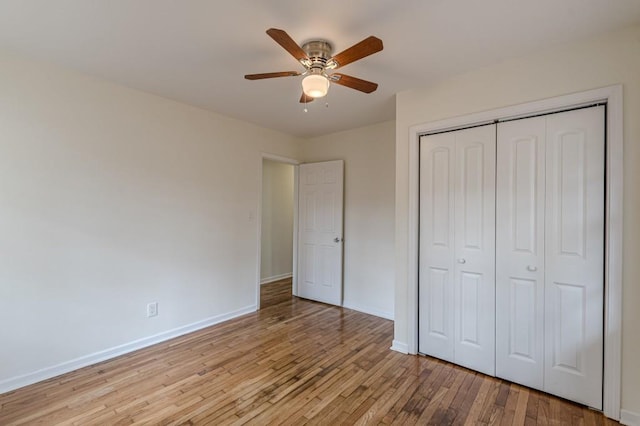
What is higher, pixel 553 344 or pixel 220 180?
pixel 220 180

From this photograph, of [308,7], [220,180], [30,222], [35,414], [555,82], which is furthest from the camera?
[220,180]

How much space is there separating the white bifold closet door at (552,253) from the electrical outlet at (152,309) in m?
3.14

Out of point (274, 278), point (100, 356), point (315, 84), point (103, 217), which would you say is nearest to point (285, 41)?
point (315, 84)

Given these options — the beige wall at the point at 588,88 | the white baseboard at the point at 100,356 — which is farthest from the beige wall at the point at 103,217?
the beige wall at the point at 588,88

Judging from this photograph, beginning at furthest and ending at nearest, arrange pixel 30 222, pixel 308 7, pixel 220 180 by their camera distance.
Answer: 1. pixel 220 180
2. pixel 30 222
3. pixel 308 7

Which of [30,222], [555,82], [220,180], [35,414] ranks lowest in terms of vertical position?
[35,414]

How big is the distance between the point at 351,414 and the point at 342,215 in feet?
8.52

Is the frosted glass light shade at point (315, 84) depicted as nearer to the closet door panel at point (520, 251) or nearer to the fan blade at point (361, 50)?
the fan blade at point (361, 50)

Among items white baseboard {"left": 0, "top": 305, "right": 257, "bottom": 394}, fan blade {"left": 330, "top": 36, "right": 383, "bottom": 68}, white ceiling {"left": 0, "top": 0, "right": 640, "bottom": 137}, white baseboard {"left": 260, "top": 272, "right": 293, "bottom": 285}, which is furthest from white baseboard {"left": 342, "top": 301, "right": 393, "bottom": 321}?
fan blade {"left": 330, "top": 36, "right": 383, "bottom": 68}

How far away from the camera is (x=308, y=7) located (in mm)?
1689

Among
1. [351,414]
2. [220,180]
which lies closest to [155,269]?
[220,180]

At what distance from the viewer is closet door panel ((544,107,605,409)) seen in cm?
199

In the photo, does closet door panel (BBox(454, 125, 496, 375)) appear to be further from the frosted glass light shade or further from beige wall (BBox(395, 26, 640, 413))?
the frosted glass light shade

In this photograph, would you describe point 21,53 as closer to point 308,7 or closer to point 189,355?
point 308,7
